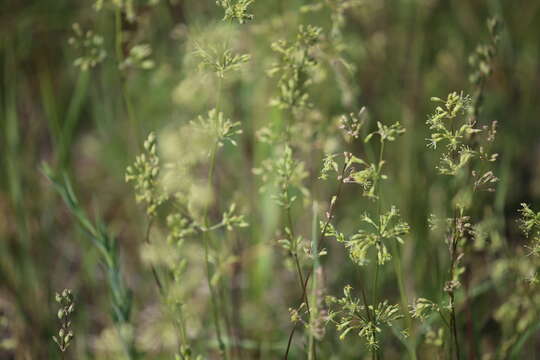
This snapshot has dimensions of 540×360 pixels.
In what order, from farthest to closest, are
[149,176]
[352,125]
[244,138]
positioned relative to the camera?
1. [244,138]
2. [149,176]
3. [352,125]

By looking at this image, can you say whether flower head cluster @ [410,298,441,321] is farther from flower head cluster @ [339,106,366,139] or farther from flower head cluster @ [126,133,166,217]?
flower head cluster @ [126,133,166,217]

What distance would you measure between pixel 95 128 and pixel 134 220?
0.95 meters

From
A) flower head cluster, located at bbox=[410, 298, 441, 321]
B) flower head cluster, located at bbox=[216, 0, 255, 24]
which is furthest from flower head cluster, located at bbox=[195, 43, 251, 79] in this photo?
flower head cluster, located at bbox=[410, 298, 441, 321]

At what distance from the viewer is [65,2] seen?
10.2ft

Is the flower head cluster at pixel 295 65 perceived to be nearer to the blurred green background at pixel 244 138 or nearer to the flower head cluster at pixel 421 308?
the blurred green background at pixel 244 138

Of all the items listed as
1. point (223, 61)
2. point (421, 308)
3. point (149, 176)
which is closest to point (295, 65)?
point (223, 61)

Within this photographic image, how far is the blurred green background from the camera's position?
193cm

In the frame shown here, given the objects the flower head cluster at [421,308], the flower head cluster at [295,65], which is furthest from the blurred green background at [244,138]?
the flower head cluster at [421,308]

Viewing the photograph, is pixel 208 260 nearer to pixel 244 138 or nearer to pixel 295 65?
pixel 295 65

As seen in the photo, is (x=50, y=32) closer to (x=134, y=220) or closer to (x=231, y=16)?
(x=134, y=220)

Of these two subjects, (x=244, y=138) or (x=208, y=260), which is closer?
(x=208, y=260)

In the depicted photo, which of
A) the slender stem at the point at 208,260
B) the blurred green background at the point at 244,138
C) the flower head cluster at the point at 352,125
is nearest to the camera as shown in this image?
the flower head cluster at the point at 352,125

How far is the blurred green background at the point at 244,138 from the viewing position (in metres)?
1.93

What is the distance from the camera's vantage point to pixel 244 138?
8.96 ft
